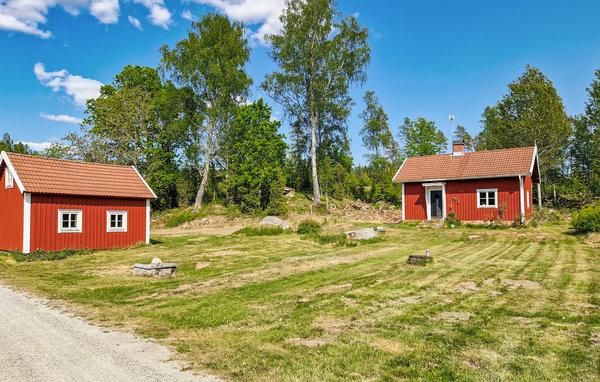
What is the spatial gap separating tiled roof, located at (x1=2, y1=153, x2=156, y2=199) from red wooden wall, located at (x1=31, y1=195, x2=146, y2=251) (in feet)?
1.18

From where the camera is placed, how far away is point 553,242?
645 inches

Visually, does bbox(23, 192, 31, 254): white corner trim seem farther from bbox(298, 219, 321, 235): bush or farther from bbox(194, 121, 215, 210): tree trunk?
bbox(194, 121, 215, 210): tree trunk

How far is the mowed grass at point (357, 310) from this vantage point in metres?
4.44

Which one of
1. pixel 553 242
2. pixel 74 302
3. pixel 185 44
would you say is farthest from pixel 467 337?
pixel 185 44

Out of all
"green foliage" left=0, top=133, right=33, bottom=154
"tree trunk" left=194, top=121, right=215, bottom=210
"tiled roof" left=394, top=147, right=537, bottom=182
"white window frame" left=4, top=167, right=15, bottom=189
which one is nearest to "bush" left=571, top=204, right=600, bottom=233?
"tiled roof" left=394, top=147, right=537, bottom=182

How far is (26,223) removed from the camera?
1511 centimetres

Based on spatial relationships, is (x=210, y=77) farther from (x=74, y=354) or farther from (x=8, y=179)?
(x=74, y=354)

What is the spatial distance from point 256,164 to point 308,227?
12.8 metres

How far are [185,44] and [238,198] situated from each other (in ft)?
48.7

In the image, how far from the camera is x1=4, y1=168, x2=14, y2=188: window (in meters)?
16.4

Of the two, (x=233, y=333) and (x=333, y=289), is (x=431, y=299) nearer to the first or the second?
(x=333, y=289)

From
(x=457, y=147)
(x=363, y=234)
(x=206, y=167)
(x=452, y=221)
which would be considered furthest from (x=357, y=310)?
(x=206, y=167)

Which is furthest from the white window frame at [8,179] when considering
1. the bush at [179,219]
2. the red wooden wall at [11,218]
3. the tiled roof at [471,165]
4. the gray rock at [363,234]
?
the tiled roof at [471,165]

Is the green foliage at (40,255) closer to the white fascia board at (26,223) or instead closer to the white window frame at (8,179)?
the white fascia board at (26,223)
